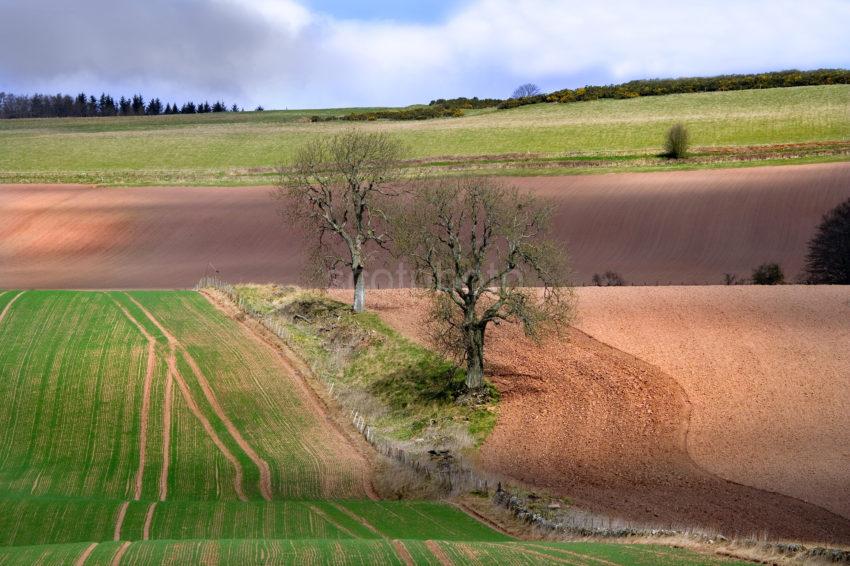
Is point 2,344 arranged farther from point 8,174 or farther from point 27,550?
point 8,174

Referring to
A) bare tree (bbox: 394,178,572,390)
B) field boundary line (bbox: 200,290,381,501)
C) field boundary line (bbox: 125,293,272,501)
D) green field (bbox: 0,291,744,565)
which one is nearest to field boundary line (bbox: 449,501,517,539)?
green field (bbox: 0,291,744,565)

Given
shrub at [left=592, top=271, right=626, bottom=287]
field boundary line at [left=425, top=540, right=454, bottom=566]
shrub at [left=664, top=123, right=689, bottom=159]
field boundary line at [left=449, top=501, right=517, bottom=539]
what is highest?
shrub at [left=664, top=123, right=689, bottom=159]

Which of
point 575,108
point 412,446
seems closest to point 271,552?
point 412,446

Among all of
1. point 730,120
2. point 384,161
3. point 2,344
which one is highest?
point 730,120

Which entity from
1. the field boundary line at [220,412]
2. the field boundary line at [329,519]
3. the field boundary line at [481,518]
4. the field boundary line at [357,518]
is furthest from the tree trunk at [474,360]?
the field boundary line at [329,519]

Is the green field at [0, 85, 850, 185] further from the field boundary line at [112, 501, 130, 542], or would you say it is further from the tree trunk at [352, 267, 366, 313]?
the field boundary line at [112, 501, 130, 542]
